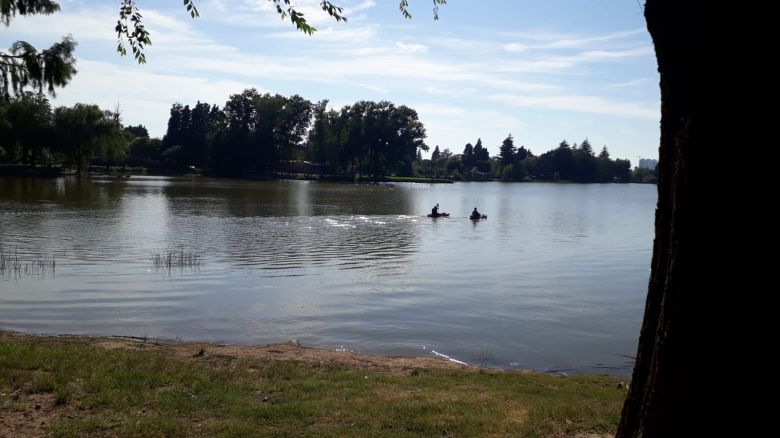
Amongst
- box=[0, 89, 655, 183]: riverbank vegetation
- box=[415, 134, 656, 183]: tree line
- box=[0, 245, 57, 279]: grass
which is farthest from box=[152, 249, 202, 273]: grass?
box=[415, 134, 656, 183]: tree line

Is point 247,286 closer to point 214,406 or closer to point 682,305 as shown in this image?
point 214,406

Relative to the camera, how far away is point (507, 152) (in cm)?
19225

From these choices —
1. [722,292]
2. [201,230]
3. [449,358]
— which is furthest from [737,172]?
[201,230]

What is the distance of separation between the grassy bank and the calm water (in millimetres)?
3444

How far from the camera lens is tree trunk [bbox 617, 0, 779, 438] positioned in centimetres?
352

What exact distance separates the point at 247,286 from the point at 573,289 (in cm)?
1032

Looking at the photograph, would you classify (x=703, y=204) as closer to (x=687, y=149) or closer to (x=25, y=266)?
(x=687, y=149)

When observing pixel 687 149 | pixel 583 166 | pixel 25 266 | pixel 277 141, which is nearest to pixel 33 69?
pixel 25 266

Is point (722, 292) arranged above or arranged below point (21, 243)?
above

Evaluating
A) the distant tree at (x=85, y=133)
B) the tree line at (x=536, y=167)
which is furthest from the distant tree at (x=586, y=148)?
the distant tree at (x=85, y=133)

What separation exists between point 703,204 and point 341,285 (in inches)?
672

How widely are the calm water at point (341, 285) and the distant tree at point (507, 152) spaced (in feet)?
499

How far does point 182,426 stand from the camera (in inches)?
246

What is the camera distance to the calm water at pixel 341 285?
46.0 ft
